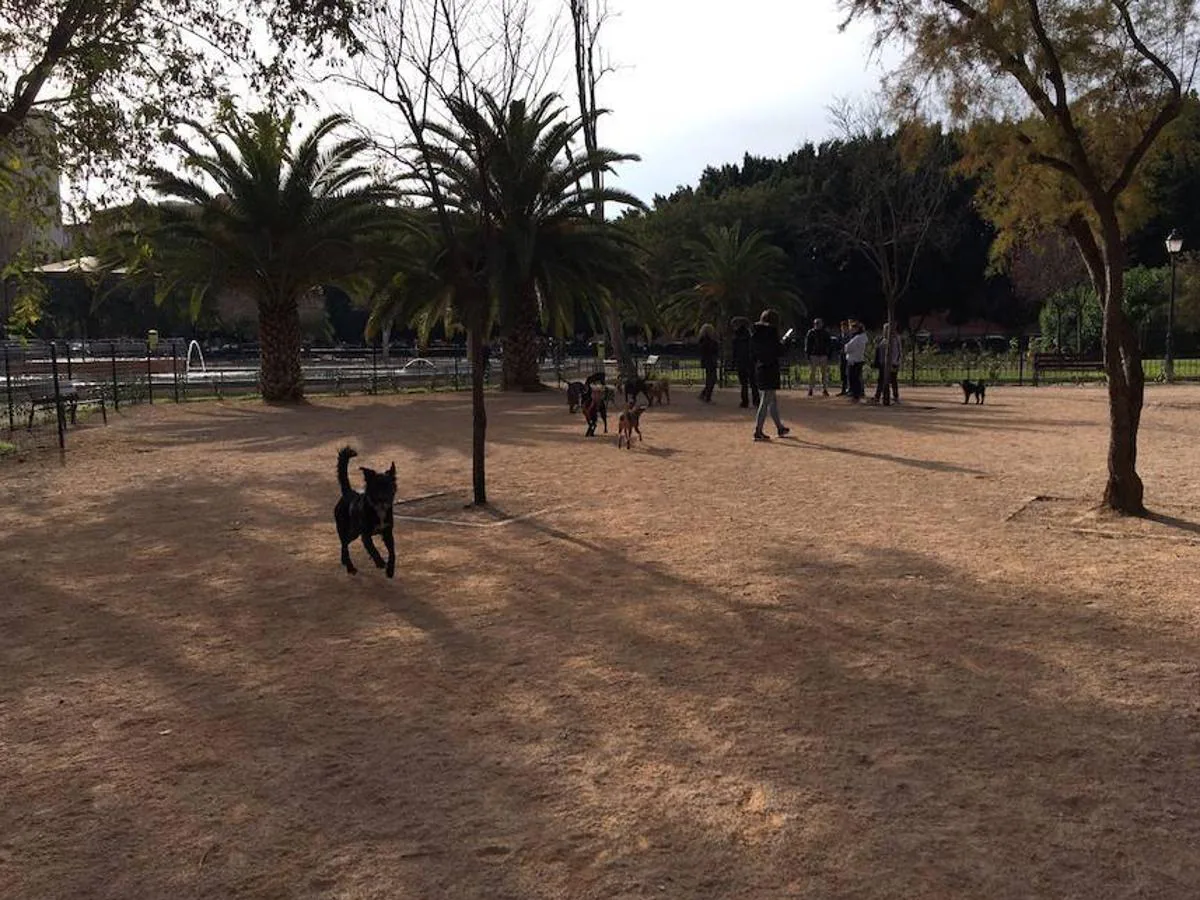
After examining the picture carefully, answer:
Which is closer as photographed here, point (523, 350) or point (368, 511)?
point (368, 511)

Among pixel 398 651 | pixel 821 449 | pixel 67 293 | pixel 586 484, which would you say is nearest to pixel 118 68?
pixel 586 484

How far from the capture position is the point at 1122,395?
7.29 metres

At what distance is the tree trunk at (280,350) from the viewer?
21375 mm

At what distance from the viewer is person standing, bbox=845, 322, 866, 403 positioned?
725 inches

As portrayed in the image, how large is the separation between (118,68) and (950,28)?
10.1m

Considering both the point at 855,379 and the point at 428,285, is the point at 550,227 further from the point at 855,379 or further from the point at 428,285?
the point at 855,379

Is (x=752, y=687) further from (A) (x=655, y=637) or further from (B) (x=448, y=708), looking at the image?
(B) (x=448, y=708)

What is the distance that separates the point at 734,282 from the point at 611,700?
32.3 m

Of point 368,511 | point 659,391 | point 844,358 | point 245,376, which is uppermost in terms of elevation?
point 844,358

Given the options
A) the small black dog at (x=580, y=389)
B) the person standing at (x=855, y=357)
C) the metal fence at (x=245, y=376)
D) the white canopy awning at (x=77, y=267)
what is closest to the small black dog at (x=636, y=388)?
the small black dog at (x=580, y=389)

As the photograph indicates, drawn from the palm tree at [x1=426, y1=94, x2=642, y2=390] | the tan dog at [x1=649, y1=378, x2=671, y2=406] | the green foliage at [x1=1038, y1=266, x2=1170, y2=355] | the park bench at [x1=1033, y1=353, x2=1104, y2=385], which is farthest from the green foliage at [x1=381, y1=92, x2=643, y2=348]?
the green foliage at [x1=1038, y1=266, x2=1170, y2=355]

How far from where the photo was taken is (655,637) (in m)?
4.73

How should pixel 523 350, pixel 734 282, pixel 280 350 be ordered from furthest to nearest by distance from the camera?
pixel 734 282 → pixel 523 350 → pixel 280 350

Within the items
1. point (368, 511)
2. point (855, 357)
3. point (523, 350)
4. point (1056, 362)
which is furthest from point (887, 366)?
point (368, 511)
